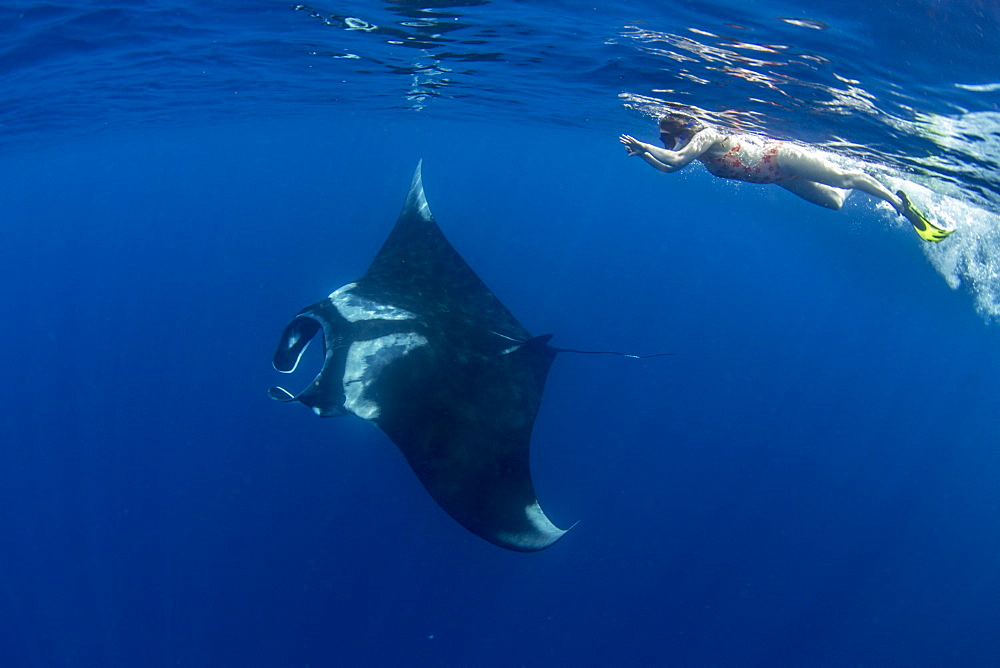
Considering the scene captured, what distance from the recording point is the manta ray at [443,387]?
13.9ft

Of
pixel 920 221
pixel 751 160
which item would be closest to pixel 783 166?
pixel 751 160

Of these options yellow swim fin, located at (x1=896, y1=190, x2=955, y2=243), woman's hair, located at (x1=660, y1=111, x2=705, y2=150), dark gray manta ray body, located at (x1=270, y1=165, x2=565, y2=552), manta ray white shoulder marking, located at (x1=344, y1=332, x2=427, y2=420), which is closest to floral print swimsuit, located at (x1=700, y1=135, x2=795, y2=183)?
woman's hair, located at (x1=660, y1=111, x2=705, y2=150)

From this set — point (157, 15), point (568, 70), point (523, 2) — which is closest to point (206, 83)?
point (157, 15)

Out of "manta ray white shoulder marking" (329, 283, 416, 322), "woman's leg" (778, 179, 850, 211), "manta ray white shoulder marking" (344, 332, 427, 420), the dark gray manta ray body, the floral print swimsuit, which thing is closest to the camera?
the dark gray manta ray body

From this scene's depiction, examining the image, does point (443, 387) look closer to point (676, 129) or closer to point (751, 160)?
point (676, 129)

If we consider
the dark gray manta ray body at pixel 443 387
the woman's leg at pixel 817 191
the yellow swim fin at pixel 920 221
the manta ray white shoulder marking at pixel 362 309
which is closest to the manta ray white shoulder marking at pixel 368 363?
the dark gray manta ray body at pixel 443 387

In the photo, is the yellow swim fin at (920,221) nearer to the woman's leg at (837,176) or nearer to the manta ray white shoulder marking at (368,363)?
the woman's leg at (837,176)

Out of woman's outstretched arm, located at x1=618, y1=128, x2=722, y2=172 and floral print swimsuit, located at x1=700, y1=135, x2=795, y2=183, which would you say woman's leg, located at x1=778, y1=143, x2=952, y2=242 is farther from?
woman's outstretched arm, located at x1=618, y1=128, x2=722, y2=172

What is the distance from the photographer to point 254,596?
9961 mm

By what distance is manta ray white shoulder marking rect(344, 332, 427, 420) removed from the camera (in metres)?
4.51

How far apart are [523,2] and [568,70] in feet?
13.9

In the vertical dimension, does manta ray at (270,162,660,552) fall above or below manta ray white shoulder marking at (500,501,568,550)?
above

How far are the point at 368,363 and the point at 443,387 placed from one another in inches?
30.6

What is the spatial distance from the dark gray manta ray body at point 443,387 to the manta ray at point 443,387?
0.01m
